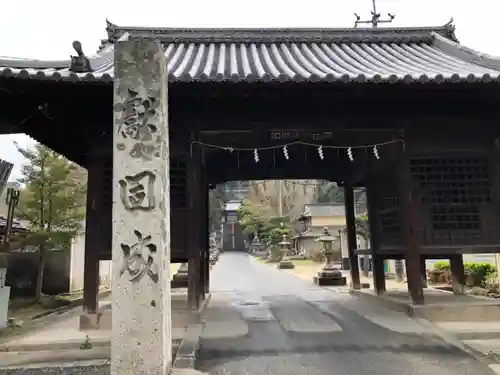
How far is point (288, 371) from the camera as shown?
17.8ft

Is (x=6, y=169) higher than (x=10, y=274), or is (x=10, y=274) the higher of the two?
(x=6, y=169)

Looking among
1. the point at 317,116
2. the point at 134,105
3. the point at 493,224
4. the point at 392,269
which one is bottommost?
the point at 392,269

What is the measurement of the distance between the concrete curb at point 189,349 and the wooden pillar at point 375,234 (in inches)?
198

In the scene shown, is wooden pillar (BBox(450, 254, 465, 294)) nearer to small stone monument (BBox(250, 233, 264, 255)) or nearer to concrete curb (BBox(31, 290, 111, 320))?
concrete curb (BBox(31, 290, 111, 320))

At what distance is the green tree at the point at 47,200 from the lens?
1416 cm

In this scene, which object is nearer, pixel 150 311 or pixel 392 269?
pixel 150 311

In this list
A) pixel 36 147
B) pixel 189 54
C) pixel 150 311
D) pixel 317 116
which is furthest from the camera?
pixel 36 147

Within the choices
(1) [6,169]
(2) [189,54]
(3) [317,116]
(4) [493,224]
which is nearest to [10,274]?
(1) [6,169]

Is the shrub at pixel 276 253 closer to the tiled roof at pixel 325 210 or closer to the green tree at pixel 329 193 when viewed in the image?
the tiled roof at pixel 325 210

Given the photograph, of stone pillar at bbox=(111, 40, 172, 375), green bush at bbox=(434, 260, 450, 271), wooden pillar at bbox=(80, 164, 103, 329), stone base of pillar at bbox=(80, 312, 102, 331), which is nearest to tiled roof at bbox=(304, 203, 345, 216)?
green bush at bbox=(434, 260, 450, 271)

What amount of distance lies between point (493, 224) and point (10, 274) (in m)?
14.8

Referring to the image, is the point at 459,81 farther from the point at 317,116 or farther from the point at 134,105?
the point at 134,105

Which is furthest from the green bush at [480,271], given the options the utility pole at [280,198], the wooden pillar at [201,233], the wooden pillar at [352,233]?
the utility pole at [280,198]

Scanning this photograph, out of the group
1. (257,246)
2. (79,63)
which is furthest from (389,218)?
(257,246)
